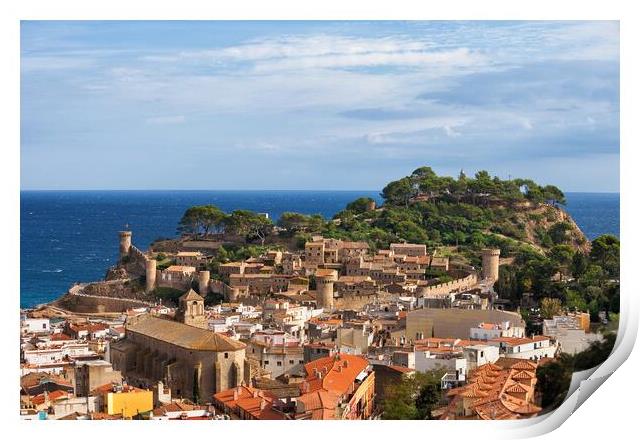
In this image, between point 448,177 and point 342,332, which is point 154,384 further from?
point 448,177

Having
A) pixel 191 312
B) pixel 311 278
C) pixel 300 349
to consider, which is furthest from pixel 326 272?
pixel 300 349

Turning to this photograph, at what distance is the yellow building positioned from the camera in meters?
7.48

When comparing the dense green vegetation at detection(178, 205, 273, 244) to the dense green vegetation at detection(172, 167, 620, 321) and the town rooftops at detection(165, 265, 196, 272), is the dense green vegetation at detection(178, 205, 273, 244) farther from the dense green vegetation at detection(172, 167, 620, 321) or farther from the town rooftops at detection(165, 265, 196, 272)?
the town rooftops at detection(165, 265, 196, 272)

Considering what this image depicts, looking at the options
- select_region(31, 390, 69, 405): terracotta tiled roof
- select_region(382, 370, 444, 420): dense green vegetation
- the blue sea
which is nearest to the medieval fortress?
the blue sea

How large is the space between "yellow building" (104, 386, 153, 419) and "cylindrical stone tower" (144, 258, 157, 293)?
27.5 feet

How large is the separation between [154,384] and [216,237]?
10579 mm

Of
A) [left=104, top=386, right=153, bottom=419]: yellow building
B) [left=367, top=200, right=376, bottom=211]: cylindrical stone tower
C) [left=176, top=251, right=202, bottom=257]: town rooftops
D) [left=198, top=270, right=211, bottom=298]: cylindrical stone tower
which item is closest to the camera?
[left=104, top=386, right=153, bottom=419]: yellow building

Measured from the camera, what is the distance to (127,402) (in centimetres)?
762

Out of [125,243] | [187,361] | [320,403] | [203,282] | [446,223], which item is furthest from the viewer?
[446,223]

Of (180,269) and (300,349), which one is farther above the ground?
(180,269)

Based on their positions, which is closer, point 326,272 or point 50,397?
point 50,397

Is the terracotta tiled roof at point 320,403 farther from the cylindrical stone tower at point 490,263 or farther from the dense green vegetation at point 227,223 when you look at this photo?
the dense green vegetation at point 227,223

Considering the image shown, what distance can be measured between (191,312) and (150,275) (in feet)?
16.3

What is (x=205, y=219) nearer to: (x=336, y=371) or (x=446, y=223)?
(x=446, y=223)
